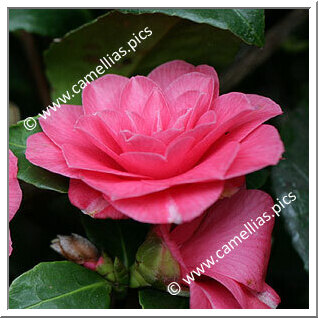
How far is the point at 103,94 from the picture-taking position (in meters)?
0.61

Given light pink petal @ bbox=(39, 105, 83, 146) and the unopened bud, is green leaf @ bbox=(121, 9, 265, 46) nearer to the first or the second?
light pink petal @ bbox=(39, 105, 83, 146)

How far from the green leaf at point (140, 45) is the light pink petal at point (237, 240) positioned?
0.25m

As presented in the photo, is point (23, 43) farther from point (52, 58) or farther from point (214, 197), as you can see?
point (214, 197)

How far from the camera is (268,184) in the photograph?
769 millimetres

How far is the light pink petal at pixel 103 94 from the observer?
1.96 feet

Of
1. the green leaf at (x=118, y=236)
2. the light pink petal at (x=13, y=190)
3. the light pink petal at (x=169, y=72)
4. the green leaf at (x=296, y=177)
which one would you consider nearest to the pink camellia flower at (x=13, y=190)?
the light pink petal at (x=13, y=190)

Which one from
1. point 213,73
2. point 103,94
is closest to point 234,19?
point 213,73

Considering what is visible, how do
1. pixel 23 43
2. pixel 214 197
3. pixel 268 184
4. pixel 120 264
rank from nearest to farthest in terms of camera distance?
pixel 214 197
pixel 120 264
pixel 268 184
pixel 23 43

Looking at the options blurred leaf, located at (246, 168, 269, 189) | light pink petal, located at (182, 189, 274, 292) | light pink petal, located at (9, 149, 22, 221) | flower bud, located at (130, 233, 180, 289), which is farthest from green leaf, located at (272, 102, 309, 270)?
light pink petal, located at (9, 149, 22, 221)

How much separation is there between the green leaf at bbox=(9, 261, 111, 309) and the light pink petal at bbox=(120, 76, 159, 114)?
202mm

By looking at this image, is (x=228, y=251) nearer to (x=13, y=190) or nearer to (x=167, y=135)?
(x=167, y=135)

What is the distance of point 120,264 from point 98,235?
0.19ft

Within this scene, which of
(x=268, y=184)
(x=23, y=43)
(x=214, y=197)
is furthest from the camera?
(x=23, y=43)

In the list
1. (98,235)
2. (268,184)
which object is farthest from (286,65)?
(98,235)
